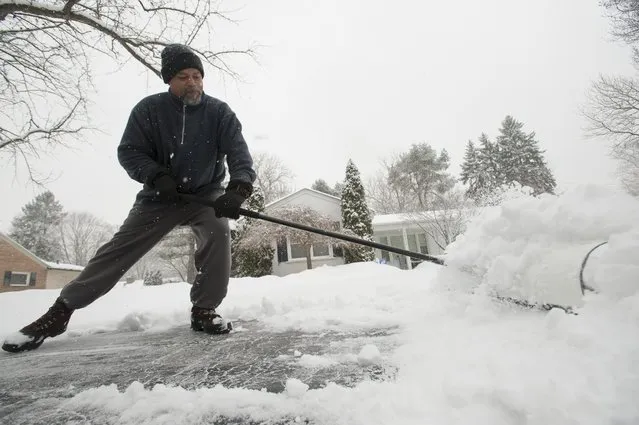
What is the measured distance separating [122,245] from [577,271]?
2.38m

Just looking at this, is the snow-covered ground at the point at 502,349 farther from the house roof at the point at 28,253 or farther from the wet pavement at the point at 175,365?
the house roof at the point at 28,253

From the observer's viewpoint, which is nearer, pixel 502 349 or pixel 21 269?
pixel 502 349

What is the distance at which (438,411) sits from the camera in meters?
0.79

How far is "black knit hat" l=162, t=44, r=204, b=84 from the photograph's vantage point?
7.55ft

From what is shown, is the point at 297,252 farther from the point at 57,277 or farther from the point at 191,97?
the point at 57,277

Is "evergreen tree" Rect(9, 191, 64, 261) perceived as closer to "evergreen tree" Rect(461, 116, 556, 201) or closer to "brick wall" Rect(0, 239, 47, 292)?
"brick wall" Rect(0, 239, 47, 292)

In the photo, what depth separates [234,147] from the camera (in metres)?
2.38

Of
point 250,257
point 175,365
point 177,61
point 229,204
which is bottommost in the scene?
point 175,365

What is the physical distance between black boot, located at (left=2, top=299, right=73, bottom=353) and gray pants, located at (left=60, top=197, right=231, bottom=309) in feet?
0.21

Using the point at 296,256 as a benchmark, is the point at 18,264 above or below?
above

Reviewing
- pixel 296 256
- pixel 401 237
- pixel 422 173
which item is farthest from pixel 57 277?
pixel 422 173

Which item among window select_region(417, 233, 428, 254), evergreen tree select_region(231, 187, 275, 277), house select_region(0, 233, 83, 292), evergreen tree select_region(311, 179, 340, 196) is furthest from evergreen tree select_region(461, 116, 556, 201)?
house select_region(0, 233, 83, 292)

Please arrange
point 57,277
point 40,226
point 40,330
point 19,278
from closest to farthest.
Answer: point 40,330 → point 19,278 → point 57,277 → point 40,226

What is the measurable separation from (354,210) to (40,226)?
33689mm
